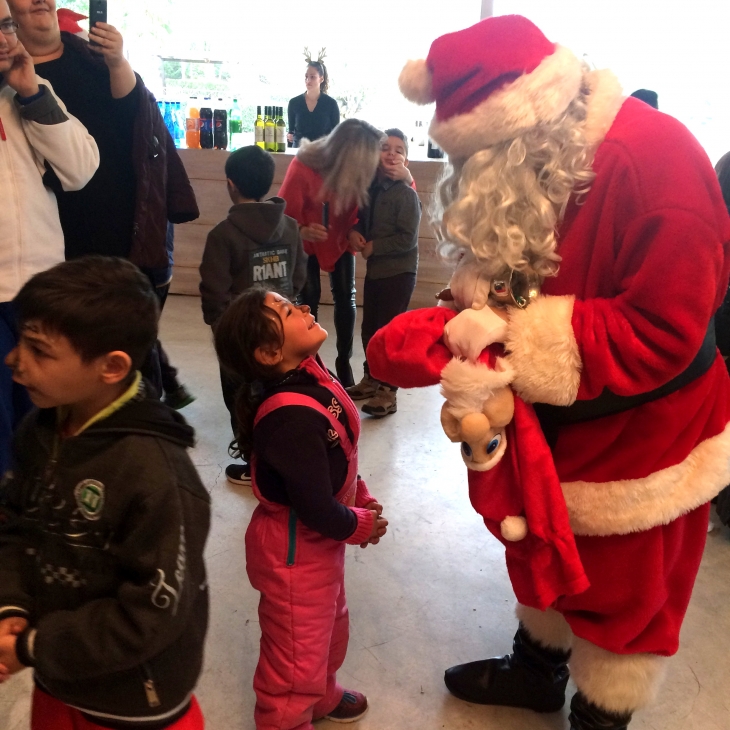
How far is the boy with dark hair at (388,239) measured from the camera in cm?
276

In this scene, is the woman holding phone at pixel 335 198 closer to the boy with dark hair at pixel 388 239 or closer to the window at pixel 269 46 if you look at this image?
the boy with dark hair at pixel 388 239

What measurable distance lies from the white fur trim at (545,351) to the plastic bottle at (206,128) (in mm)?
3931

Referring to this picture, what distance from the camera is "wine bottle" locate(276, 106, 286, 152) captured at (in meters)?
4.43

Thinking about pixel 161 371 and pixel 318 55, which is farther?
pixel 318 55

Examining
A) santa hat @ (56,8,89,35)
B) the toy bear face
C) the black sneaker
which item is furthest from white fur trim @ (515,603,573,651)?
santa hat @ (56,8,89,35)

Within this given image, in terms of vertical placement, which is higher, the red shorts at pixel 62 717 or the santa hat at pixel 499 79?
the santa hat at pixel 499 79

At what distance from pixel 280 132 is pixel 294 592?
390 centimetres

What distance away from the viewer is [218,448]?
2.53 m

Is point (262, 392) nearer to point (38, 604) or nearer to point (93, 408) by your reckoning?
point (93, 408)

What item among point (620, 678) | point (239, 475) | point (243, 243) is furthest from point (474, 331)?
point (239, 475)

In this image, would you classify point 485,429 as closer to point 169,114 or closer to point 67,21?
point 67,21

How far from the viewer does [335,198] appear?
2.73 meters

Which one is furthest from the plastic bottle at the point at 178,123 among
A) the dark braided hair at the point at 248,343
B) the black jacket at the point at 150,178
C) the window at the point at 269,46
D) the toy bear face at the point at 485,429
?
the toy bear face at the point at 485,429

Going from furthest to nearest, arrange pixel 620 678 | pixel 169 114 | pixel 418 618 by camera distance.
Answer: pixel 169 114 < pixel 418 618 < pixel 620 678
